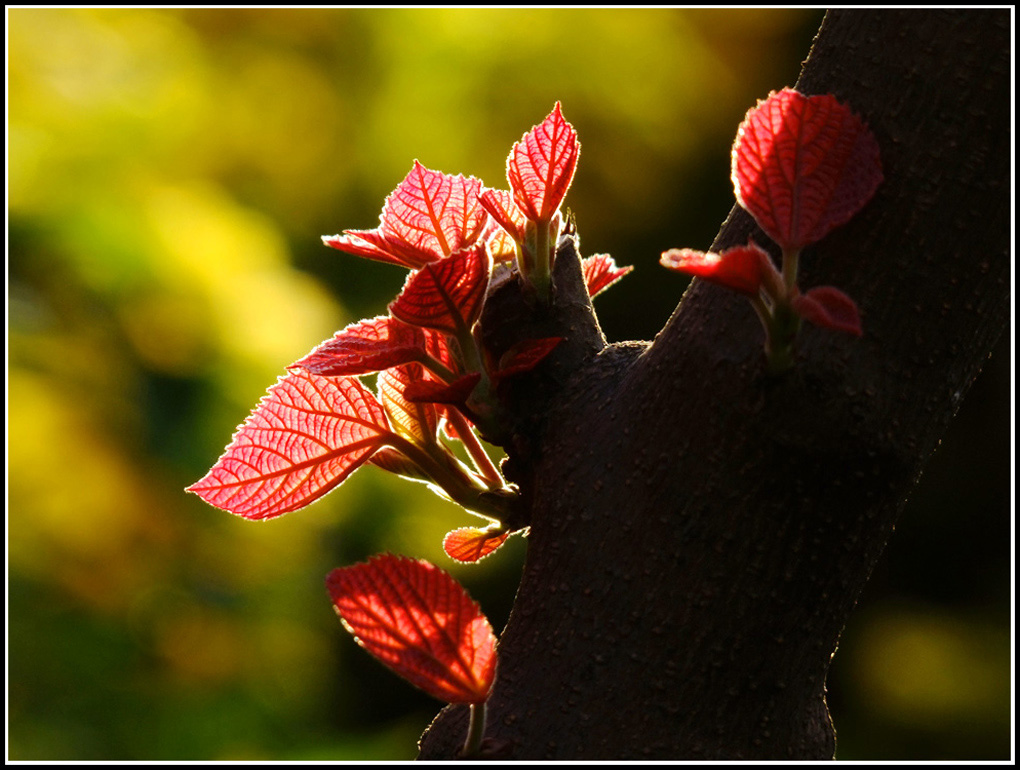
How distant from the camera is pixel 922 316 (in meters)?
0.41

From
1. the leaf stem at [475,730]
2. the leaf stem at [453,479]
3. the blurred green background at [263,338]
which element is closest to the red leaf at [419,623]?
the leaf stem at [475,730]

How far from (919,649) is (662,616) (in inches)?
122

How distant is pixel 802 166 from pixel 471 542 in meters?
0.28

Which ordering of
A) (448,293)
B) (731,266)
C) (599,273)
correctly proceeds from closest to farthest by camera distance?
(731,266) → (448,293) → (599,273)

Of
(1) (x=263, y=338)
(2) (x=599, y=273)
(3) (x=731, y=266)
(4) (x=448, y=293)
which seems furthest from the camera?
(1) (x=263, y=338)

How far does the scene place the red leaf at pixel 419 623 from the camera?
1.29 ft

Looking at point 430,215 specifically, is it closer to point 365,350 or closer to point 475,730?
point 365,350

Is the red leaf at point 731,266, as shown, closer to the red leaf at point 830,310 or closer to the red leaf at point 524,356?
the red leaf at point 830,310

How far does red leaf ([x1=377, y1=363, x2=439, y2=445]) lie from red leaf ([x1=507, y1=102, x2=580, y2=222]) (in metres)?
0.12

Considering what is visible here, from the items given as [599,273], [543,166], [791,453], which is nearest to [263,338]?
[599,273]

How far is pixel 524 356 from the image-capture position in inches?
18.8

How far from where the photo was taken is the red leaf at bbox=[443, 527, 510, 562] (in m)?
0.55

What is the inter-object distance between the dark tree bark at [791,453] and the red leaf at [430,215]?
0.50 feet

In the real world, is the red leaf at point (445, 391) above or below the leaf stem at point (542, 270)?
below
